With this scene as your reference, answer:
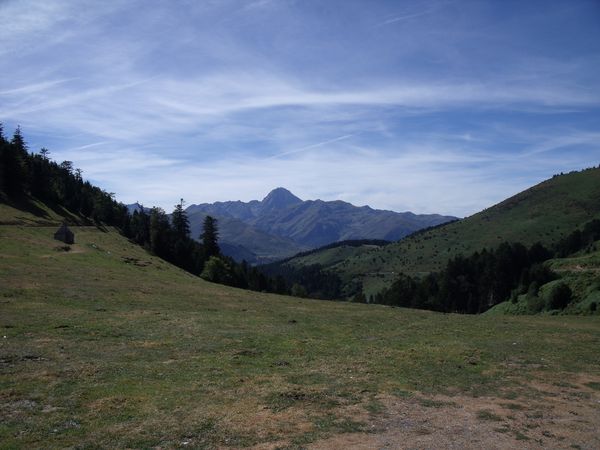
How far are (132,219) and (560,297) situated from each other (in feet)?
378

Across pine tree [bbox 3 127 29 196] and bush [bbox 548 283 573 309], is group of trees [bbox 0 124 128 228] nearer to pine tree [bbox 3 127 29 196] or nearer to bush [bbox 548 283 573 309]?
pine tree [bbox 3 127 29 196]

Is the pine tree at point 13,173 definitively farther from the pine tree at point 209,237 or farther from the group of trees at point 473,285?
the group of trees at point 473,285

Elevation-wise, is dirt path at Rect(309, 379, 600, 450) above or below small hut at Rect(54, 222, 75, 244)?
below

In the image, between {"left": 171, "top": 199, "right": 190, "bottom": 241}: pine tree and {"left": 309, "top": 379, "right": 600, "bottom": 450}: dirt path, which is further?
{"left": 171, "top": 199, "right": 190, "bottom": 241}: pine tree

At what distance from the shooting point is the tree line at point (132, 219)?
97656 mm

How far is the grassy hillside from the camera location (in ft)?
45.0

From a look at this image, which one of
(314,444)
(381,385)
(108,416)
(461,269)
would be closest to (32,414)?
(108,416)

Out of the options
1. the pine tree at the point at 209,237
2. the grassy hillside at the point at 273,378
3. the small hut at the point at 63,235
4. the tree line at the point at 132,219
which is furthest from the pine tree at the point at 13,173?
the grassy hillside at the point at 273,378

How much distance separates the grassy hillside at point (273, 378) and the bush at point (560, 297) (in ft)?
83.3

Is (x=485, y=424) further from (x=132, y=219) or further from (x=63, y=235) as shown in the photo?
(x=132, y=219)

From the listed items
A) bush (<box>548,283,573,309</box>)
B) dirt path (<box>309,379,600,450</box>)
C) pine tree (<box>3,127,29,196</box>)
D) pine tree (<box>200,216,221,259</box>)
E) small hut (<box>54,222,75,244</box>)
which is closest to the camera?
dirt path (<box>309,379,600,450</box>)

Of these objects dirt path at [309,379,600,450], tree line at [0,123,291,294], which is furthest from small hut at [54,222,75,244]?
dirt path at [309,379,600,450]

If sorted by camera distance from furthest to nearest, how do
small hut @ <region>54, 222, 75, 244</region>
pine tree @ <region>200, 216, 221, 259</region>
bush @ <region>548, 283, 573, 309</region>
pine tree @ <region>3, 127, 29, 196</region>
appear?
pine tree @ <region>200, 216, 221, 259</region> < pine tree @ <region>3, 127, 29, 196</region> < small hut @ <region>54, 222, 75, 244</region> < bush @ <region>548, 283, 573, 309</region>

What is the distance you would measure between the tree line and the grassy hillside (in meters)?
62.4
